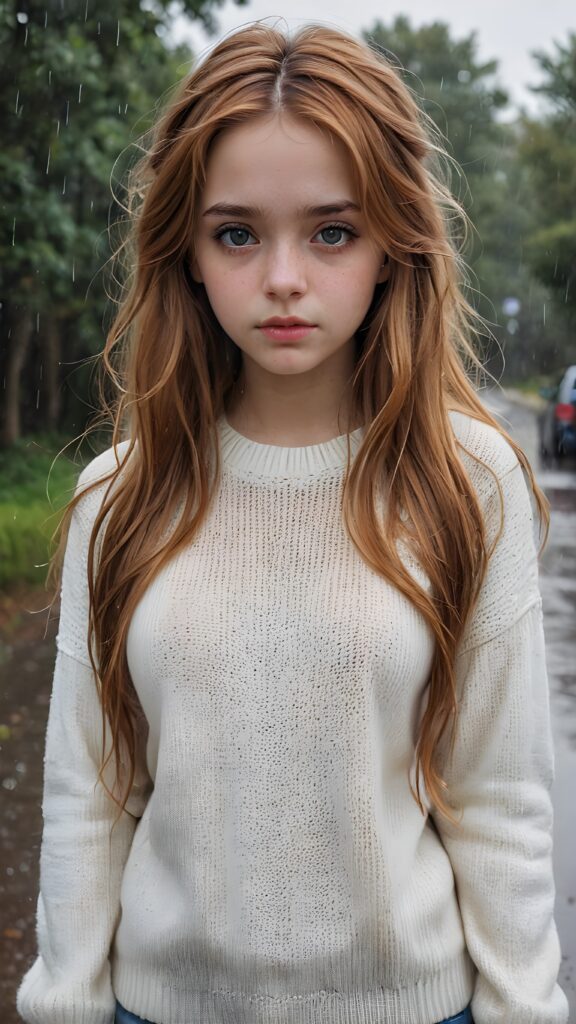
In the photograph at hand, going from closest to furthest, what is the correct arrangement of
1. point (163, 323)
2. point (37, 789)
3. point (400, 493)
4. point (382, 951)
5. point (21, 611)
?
point (382, 951) → point (400, 493) → point (163, 323) → point (37, 789) → point (21, 611)

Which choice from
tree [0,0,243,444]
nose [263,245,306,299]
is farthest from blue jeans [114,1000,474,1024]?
tree [0,0,243,444]

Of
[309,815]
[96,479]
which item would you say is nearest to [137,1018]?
[309,815]

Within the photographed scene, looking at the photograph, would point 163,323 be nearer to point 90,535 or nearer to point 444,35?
point 90,535

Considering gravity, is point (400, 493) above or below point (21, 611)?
above

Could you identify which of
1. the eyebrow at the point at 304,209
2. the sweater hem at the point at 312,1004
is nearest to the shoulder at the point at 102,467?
the eyebrow at the point at 304,209

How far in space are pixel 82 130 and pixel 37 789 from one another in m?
8.02

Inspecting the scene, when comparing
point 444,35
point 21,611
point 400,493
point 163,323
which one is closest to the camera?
point 400,493

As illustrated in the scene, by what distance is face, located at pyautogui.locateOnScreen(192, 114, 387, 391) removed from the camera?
1726 mm

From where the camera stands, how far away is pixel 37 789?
16.8 feet

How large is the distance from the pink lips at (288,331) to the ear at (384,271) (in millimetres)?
185

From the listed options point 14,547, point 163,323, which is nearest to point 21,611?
point 14,547

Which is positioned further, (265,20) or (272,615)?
(265,20)

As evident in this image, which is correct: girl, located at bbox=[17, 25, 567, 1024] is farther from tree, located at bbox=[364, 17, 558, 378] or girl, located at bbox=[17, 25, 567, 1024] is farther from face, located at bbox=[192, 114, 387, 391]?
tree, located at bbox=[364, 17, 558, 378]

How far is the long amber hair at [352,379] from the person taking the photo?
177 centimetres
